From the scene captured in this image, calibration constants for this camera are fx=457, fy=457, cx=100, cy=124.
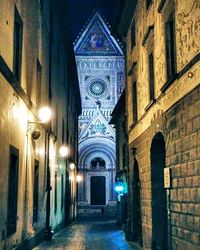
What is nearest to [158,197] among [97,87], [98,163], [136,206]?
[136,206]

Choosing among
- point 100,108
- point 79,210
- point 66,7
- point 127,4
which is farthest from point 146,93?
point 100,108

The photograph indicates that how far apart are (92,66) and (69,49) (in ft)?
83.0

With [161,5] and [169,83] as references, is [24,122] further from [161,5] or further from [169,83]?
[161,5]

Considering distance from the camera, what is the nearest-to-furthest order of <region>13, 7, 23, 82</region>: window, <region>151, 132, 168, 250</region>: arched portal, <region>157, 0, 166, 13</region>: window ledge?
<region>13, 7, 23, 82</region>: window < <region>157, 0, 166, 13</region>: window ledge < <region>151, 132, 168, 250</region>: arched portal

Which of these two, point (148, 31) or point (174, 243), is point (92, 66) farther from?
point (174, 243)

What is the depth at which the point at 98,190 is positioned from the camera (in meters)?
51.3

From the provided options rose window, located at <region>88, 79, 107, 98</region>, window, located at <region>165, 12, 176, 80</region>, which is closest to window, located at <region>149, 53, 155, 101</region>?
window, located at <region>165, 12, 176, 80</region>

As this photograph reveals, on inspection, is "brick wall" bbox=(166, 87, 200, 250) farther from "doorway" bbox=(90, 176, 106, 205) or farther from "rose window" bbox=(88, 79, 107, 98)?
"rose window" bbox=(88, 79, 107, 98)

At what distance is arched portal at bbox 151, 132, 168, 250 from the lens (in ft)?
48.0

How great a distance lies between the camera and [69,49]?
31312mm

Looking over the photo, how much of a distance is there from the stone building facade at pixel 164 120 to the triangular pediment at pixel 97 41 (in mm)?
36894

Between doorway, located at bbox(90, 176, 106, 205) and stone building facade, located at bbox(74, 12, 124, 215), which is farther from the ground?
stone building facade, located at bbox(74, 12, 124, 215)

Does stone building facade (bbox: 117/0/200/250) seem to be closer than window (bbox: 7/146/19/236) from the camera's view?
Yes

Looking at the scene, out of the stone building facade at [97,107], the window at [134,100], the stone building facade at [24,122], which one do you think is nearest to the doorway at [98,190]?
the stone building facade at [97,107]
